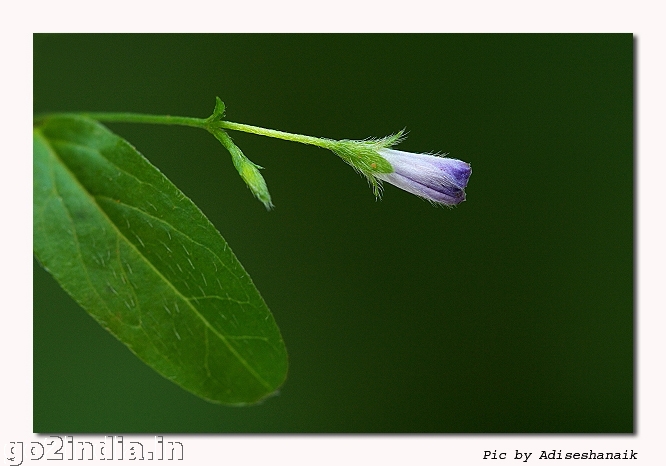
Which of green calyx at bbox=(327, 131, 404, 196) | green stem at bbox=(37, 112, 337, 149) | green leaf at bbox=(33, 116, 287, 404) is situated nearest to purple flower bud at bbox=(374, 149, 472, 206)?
green calyx at bbox=(327, 131, 404, 196)

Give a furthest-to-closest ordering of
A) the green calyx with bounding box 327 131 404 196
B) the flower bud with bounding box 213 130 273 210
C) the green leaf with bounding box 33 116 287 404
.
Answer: the green calyx with bounding box 327 131 404 196, the green leaf with bounding box 33 116 287 404, the flower bud with bounding box 213 130 273 210

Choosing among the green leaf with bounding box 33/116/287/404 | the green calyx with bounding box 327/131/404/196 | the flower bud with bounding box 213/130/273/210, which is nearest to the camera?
the flower bud with bounding box 213/130/273/210

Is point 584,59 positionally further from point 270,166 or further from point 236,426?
point 236,426

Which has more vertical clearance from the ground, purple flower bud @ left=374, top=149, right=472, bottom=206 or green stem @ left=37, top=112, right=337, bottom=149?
green stem @ left=37, top=112, right=337, bottom=149

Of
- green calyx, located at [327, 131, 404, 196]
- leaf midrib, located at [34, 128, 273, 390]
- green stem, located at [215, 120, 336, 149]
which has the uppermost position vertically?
green stem, located at [215, 120, 336, 149]

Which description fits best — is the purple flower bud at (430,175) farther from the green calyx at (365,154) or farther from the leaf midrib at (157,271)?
the leaf midrib at (157,271)

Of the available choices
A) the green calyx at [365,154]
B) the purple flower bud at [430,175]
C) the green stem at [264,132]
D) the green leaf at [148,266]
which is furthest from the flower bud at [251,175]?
the purple flower bud at [430,175]

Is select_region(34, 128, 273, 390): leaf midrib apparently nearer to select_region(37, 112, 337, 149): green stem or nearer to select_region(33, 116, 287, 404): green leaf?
select_region(33, 116, 287, 404): green leaf
